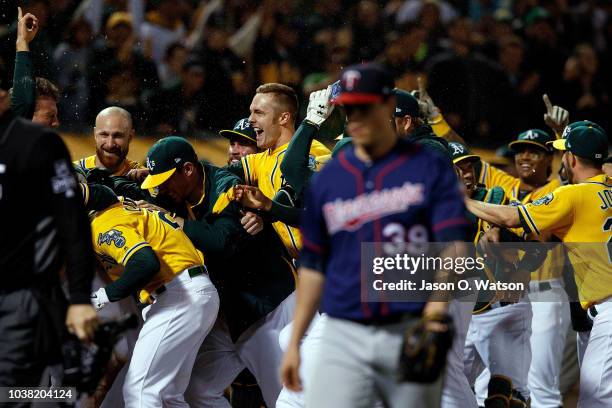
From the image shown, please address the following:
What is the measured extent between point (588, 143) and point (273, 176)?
71.1 inches

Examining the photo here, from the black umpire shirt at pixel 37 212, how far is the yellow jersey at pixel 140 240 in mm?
1522

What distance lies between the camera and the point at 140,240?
18.6ft

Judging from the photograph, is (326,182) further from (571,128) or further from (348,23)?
(348,23)

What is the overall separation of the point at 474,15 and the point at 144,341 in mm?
8188

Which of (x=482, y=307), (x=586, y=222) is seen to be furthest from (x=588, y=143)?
(x=482, y=307)

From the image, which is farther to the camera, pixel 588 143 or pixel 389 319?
pixel 588 143

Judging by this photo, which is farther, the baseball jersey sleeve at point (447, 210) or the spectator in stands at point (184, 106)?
the spectator in stands at point (184, 106)

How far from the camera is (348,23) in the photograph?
11.3 m

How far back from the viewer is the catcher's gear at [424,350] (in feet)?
12.2

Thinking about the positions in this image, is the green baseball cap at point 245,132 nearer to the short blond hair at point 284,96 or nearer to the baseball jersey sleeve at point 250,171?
the short blond hair at point 284,96

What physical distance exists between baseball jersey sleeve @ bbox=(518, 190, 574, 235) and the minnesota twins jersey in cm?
213

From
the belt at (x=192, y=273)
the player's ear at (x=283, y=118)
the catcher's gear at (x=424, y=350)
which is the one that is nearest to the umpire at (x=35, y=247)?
the catcher's gear at (x=424, y=350)

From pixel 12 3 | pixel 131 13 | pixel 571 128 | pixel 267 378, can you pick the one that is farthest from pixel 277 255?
pixel 131 13

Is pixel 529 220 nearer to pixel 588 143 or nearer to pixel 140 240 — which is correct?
pixel 588 143
